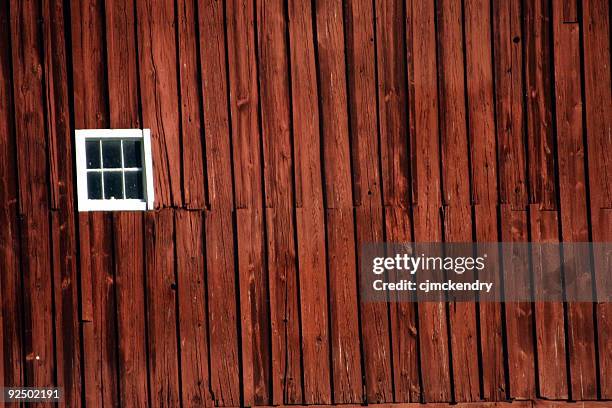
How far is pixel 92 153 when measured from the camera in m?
7.76

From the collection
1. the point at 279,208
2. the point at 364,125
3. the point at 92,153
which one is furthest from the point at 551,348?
the point at 92,153

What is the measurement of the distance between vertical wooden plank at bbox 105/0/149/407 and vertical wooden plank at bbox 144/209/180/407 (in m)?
0.05

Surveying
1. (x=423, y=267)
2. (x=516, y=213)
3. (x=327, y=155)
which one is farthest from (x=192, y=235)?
(x=516, y=213)

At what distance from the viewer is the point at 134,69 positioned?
25.3 ft

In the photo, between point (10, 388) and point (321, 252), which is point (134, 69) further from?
point (10, 388)

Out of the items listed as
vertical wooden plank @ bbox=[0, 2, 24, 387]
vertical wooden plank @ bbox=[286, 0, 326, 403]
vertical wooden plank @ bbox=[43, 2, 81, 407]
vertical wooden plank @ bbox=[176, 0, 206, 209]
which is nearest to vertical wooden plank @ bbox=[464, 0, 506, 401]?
vertical wooden plank @ bbox=[286, 0, 326, 403]

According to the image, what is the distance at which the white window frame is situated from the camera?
770 cm

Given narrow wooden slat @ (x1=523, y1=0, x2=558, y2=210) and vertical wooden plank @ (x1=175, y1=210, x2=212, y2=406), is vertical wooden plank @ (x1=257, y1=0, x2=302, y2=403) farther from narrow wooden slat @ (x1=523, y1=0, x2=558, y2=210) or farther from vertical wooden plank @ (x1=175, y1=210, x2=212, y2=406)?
narrow wooden slat @ (x1=523, y1=0, x2=558, y2=210)

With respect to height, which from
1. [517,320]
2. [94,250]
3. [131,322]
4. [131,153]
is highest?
[131,153]

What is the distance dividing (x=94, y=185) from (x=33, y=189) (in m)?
0.41

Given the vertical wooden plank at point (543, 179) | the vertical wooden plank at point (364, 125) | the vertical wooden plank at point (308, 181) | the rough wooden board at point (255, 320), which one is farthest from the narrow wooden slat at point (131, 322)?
the vertical wooden plank at point (543, 179)

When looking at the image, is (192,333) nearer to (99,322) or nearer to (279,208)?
(99,322)

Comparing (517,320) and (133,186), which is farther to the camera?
(133,186)

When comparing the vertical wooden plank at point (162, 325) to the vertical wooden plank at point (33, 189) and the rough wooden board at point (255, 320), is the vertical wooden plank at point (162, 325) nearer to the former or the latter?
the rough wooden board at point (255, 320)
